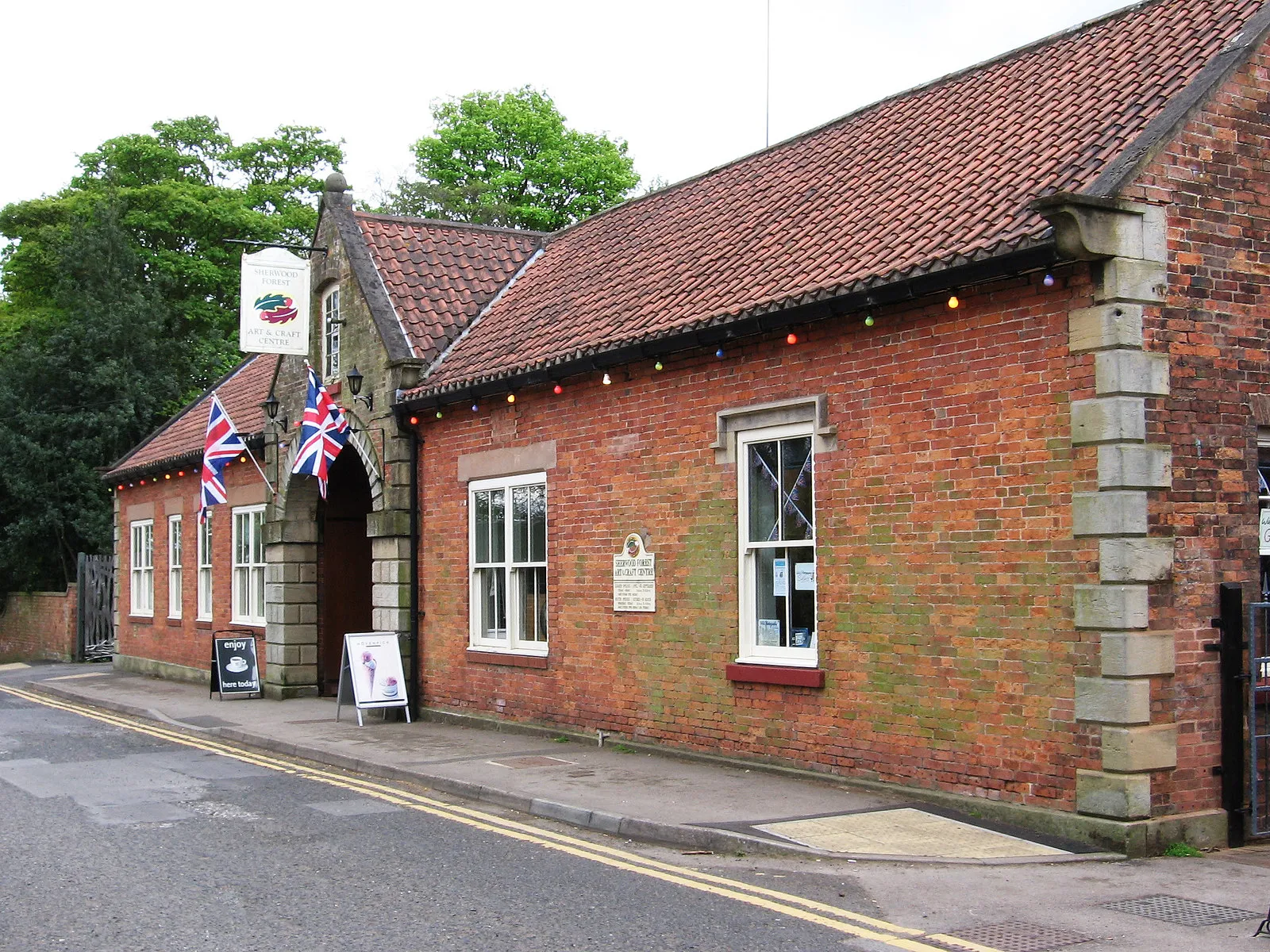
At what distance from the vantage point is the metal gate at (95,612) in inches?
1280

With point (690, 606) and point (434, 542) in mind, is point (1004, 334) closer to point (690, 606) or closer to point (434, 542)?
point (690, 606)

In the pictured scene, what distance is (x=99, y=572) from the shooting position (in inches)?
1286

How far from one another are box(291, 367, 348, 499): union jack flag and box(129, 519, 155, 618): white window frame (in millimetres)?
10929

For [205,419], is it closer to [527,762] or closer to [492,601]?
[492,601]

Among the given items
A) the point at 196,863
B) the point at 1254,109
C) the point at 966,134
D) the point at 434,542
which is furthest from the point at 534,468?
the point at 1254,109

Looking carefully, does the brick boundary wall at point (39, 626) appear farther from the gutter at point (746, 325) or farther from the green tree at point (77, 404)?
the gutter at point (746, 325)

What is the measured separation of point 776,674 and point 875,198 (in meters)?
4.62

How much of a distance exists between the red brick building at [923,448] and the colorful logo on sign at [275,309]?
3826 millimetres

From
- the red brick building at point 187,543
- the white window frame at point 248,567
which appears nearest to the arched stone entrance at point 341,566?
the red brick building at point 187,543

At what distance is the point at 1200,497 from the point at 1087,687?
1.62 m

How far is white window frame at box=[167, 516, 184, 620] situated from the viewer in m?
26.4

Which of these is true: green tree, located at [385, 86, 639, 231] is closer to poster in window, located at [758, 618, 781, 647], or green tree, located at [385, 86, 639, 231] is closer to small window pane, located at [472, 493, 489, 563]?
small window pane, located at [472, 493, 489, 563]

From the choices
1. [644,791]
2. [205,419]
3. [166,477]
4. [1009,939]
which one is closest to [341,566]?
[166,477]

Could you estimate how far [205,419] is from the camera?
27.9 m
